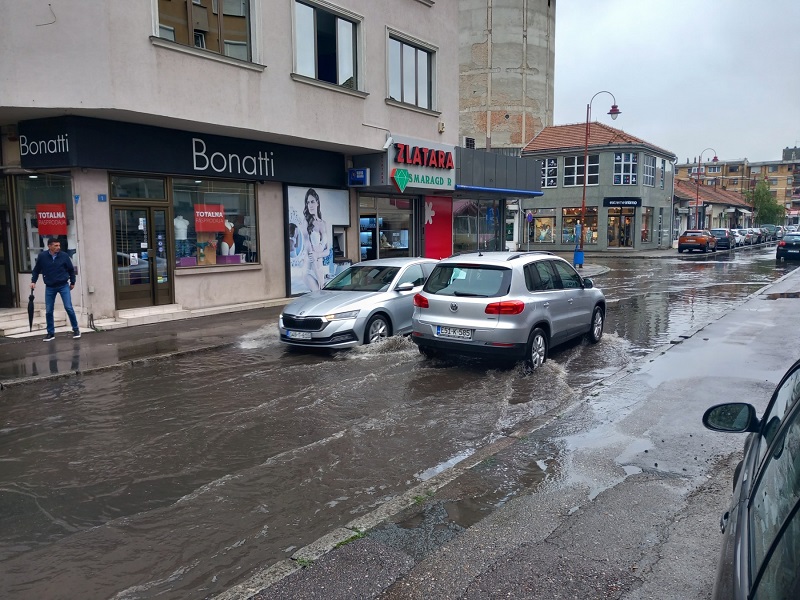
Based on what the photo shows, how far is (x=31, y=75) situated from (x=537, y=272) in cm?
956

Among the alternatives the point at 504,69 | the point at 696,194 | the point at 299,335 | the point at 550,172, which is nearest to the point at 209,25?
the point at 299,335

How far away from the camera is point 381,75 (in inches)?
719

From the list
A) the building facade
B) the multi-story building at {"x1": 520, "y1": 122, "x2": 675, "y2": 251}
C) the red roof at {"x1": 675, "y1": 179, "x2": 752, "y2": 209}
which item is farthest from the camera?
the red roof at {"x1": 675, "y1": 179, "x2": 752, "y2": 209}

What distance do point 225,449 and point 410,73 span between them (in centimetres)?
1621

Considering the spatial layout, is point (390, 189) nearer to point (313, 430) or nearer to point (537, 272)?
point (537, 272)

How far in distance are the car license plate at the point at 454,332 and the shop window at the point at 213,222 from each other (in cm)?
787

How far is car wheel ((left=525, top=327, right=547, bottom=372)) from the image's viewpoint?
895cm

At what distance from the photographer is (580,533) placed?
14.1 ft

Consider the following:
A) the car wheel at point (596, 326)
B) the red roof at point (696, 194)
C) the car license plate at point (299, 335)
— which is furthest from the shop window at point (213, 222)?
the red roof at point (696, 194)

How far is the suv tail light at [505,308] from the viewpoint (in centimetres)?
868

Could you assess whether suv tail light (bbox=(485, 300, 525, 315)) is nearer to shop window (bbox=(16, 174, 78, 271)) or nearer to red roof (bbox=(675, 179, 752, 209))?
shop window (bbox=(16, 174, 78, 271))

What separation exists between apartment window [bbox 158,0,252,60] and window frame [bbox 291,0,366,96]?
4.15 ft

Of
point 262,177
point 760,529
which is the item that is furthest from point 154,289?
point 760,529

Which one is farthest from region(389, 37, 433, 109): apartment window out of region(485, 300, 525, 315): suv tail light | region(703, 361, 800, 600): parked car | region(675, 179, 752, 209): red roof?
region(675, 179, 752, 209): red roof
